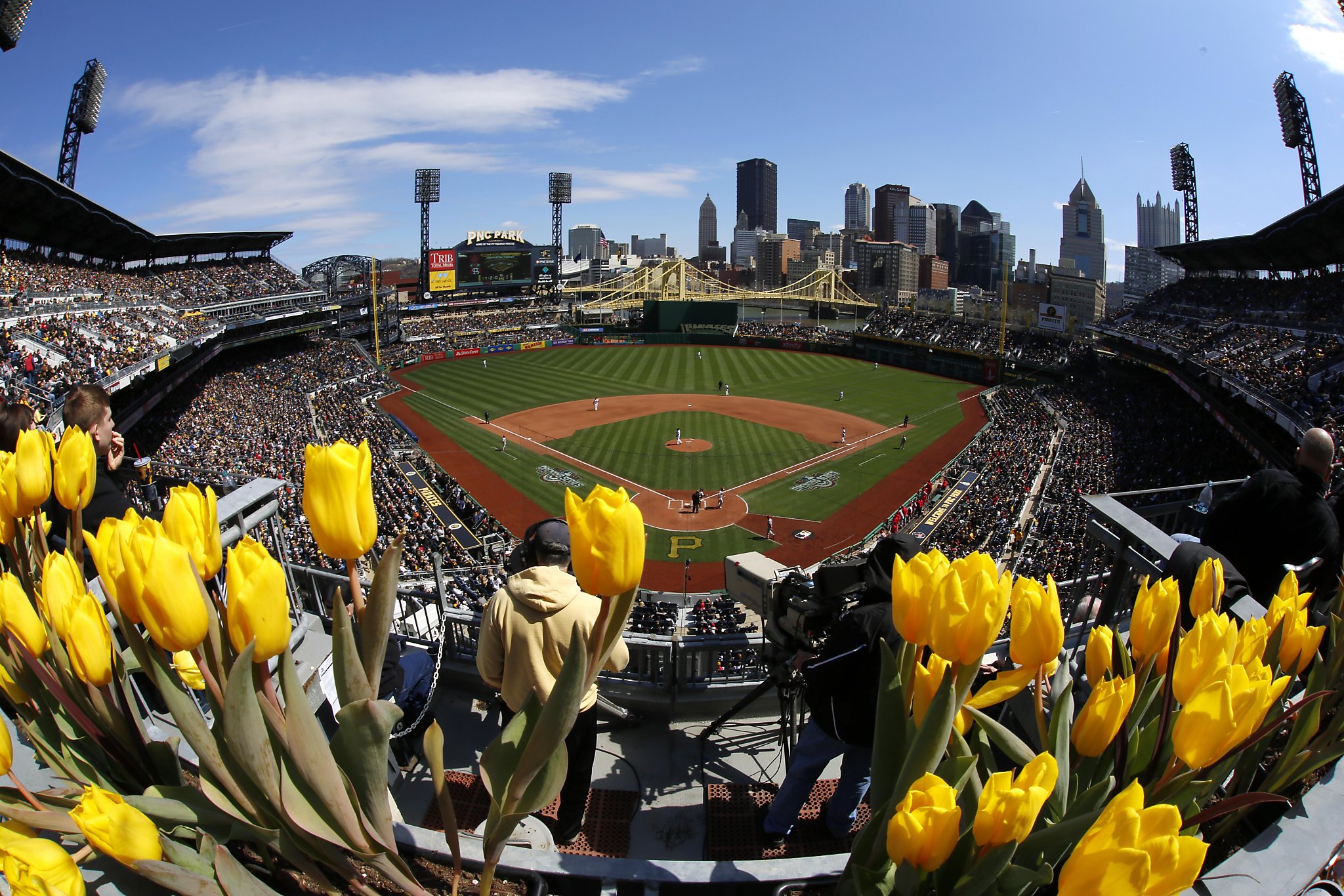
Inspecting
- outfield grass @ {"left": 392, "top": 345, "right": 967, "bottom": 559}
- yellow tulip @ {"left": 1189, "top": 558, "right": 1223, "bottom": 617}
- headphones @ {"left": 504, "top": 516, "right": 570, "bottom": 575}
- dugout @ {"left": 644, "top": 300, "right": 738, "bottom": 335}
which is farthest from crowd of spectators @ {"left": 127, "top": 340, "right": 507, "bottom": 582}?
dugout @ {"left": 644, "top": 300, "right": 738, "bottom": 335}

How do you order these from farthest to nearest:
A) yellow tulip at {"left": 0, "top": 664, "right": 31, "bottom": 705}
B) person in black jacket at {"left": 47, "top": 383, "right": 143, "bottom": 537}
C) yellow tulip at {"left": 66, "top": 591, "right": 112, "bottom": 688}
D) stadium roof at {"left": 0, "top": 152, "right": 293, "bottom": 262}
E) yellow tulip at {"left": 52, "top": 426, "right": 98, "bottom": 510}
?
stadium roof at {"left": 0, "top": 152, "right": 293, "bottom": 262}
person in black jacket at {"left": 47, "top": 383, "right": 143, "bottom": 537}
yellow tulip at {"left": 52, "top": 426, "right": 98, "bottom": 510}
yellow tulip at {"left": 0, "top": 664, "right": 31, "bottom": 705}
yellow tulip at {"left": 66, "top": 591, "right": 112, "bottom": 688}

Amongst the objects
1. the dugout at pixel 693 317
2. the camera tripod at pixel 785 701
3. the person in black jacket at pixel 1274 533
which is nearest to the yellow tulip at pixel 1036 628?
the camera tripod at pixel 785 701

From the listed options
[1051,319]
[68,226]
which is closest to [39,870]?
[68,226]

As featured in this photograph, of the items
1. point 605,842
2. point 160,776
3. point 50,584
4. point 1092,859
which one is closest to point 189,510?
point 50,584

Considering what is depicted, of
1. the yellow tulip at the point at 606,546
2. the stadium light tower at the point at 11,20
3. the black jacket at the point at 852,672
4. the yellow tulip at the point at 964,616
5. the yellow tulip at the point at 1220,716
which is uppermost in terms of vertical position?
the stadium light tower at the point at 11,20

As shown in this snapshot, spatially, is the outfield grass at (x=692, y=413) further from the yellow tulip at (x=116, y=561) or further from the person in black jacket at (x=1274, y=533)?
the yellow tulip at (x=116, y=561)

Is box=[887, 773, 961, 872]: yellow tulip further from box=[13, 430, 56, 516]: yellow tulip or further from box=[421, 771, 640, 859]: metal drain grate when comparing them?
box=[421, 771, 640, 859]: metal drain grate
